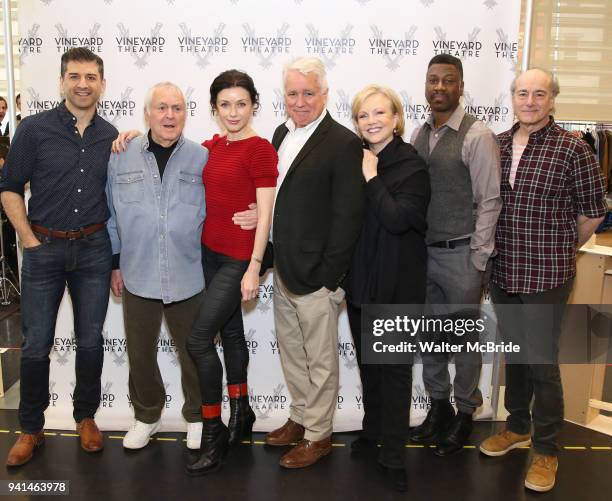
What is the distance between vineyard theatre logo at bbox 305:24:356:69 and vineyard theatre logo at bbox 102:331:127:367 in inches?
79.5

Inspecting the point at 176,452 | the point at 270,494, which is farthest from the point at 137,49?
the point at 270,494

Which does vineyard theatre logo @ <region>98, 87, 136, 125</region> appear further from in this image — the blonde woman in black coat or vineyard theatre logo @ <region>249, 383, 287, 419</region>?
vineyard theatre logo @ <region>249, 383, 287, 419</region>

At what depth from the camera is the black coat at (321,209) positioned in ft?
7.97

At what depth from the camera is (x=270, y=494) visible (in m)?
2.60

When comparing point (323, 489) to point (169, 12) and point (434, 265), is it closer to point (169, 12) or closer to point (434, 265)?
point (434, 265)

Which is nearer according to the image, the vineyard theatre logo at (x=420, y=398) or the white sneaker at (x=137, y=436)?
→ the white sneaker at (x=137, y=436)

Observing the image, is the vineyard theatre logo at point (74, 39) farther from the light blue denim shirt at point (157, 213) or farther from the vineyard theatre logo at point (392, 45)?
the vineyard theatre logo at point (392, 45)

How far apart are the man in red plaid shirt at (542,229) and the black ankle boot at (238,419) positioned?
141 cm

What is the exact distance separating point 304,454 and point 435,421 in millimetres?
792

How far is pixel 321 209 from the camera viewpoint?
2486 mm

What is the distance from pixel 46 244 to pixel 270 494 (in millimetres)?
1560

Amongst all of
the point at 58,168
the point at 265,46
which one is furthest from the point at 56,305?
the point at 265,46

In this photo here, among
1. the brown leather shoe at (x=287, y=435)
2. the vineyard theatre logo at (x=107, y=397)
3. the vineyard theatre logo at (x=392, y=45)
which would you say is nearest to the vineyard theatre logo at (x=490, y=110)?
the vineyard theatre logo at (x=392, y=45)

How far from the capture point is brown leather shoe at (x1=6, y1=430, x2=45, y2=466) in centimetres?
278
